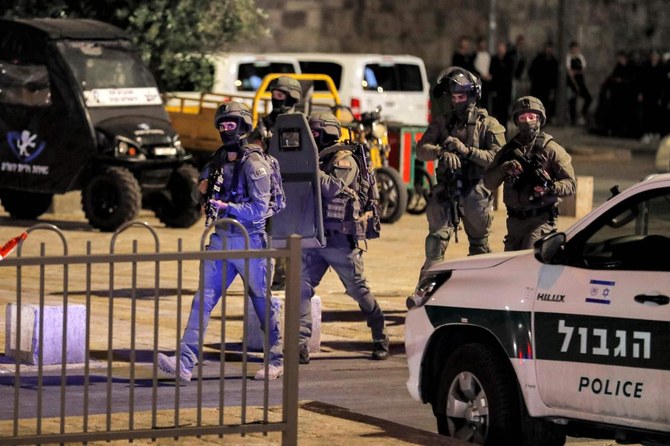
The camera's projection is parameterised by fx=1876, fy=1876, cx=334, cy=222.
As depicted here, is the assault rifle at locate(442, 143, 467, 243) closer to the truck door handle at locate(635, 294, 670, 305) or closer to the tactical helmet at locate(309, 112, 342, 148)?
the tactical helmet at locate(309, 112, 342, 148)

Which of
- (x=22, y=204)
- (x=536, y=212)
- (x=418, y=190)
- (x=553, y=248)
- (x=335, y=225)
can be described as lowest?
(x=22, y=204)

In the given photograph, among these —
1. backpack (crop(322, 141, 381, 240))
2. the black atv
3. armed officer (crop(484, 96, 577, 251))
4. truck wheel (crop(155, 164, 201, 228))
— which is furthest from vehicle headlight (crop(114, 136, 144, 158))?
armed officer (crop(484, 96, 577, 251))

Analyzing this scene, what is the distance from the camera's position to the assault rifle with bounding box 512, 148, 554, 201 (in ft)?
39.6

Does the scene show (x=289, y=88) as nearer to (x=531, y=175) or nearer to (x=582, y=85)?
(x=531, y=175)

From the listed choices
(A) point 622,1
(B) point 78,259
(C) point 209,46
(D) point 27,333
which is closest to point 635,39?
(A) point 622,1

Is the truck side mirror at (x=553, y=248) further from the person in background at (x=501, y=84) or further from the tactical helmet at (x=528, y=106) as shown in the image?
the person in background at (x=501, y=84)

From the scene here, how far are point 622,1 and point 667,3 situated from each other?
0.99 meters

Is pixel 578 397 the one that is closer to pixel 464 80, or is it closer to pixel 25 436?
pixel 25 436

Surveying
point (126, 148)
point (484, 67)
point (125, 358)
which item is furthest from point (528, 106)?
point (484, 67)

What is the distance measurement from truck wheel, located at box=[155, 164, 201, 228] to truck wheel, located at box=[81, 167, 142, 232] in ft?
1.88

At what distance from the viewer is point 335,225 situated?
12.2m

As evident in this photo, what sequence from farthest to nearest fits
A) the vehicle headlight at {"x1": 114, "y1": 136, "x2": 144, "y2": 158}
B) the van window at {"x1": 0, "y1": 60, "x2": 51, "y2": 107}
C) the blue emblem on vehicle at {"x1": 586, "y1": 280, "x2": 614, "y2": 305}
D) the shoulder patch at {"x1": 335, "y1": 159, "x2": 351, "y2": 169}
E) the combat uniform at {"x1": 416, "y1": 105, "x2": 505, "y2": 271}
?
1. the van window at {"x1": 0, "y1": 60, "x2": 51, "y2": 107}
2. the vehicle headlight at {"x1": 114, "y1": 136, "x2": 144, "y2": 158}
3. the combat uniform at {"x1": 416, "y1": 105, "x2": 505, "y2": 271}
4. the shoulder patch at {"x1": 335, "y1": 159, "x2": 351, "y2": 169}
5. the blue emblem on vehicle at {"x1": 586, "y1": 280, "x2": 614, "y2": 305}

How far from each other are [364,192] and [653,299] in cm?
437

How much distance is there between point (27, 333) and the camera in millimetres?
11273
